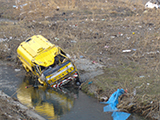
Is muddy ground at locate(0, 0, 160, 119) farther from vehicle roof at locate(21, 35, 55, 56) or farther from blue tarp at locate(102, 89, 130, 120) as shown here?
vehicle roof at locate(21, 35, 55, 56)

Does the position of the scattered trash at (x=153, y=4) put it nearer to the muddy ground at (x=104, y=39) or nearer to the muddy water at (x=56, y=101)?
the muddy ground at (x=104, y=39)

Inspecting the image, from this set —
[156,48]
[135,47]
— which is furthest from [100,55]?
[156,48]

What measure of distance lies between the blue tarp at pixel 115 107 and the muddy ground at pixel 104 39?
0.20 meters

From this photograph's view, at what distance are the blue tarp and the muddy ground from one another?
7.9 inches

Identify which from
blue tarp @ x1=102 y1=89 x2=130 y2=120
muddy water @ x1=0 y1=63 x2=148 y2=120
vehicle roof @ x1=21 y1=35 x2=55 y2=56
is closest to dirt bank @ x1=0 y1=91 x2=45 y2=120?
muddy water @ x1=0 y1=63 x2=148 y2=120

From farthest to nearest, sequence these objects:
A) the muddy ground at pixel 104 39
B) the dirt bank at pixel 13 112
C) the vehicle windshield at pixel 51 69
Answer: the muddy ground at pixel 104 39 < the vehicle windshield at pixel 51 69 < the dirt bank at pixel 13 112

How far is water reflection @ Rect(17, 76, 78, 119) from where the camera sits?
24.2ft

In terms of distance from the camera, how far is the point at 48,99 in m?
8.14

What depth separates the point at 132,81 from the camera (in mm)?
8523

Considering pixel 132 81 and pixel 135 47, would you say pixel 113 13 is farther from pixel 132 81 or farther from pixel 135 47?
pixel 132 81

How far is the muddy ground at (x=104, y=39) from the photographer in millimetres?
8172

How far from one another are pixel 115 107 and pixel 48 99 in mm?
2546

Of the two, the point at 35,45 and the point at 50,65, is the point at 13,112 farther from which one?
the point at 35,45

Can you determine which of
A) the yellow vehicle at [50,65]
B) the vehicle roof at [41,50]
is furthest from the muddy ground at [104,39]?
the vehicle roof at [41,50]
